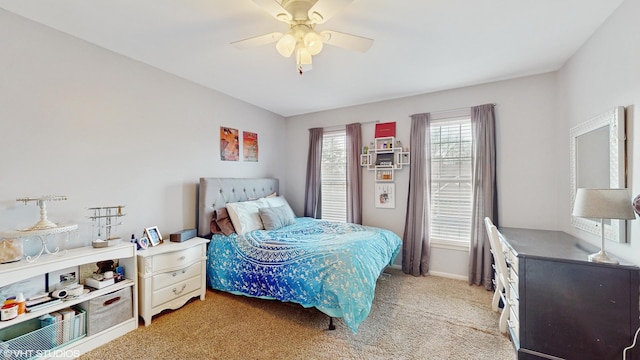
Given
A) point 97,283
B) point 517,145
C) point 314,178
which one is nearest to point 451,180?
point 517,145

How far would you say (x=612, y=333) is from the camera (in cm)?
146

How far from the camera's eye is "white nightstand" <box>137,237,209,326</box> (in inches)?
87.7

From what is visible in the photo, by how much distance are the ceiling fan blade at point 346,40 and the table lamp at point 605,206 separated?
1.67 m

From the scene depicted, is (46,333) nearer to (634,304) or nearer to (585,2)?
(634,304)

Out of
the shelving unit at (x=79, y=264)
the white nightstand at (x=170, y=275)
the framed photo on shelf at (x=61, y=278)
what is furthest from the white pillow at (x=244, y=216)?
the framed photo on shelf at (x=61, y=278)

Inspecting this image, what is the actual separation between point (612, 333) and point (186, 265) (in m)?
3.20

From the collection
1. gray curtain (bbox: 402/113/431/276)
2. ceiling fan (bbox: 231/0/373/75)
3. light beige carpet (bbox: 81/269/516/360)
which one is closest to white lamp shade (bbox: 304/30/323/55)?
ceiling fan (bbox: 231/0/373/75)

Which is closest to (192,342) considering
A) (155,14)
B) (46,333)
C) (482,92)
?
(46,333)

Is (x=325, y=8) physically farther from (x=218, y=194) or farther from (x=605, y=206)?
(x=218, y=194)

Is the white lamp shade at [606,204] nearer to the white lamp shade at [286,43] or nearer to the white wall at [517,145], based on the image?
the white wall at [517,145]

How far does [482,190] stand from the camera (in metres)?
3.04

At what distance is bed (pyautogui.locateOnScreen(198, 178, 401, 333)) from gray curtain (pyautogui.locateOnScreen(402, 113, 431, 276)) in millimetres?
349

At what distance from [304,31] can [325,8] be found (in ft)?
0.79

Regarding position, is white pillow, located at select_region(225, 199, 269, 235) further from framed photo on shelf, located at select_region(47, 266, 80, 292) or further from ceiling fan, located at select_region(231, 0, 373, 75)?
ceiling fan, located at select_region(231, 0, 373, 75)
